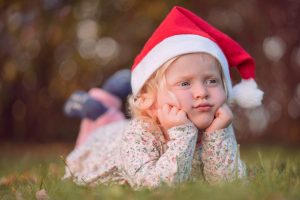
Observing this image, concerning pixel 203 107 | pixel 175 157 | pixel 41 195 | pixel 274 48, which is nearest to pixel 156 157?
pixel 175 157

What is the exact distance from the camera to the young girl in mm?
2160

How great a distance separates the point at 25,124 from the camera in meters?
8.03

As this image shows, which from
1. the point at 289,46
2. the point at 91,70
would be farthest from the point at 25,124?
the point at 289,46

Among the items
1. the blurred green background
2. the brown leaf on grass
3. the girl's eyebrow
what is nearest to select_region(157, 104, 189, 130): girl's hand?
the girl's eyebrow

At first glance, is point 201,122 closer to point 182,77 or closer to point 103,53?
point 182,77

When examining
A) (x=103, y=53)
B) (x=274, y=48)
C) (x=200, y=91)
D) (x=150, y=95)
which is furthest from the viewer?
(x=103, y=53)

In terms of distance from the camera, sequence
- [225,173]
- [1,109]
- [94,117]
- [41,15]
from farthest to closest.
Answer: [1,109] → [41,15] → [94,117] → [225,173]

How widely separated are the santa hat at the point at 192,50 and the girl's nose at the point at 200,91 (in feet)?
0.56

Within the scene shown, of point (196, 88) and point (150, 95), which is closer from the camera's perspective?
point (196, 88)

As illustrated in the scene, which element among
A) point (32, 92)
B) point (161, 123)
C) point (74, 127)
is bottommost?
point (74, 127)

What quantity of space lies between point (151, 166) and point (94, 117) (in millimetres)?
1562

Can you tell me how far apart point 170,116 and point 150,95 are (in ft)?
0.74

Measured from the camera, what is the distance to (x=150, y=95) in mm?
2396

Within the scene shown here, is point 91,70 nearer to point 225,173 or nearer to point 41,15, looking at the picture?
point 41,15
